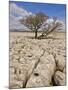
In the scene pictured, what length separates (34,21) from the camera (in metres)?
2.20

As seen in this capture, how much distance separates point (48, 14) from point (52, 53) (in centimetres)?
42

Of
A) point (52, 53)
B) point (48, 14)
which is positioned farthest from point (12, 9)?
point (52, 53)

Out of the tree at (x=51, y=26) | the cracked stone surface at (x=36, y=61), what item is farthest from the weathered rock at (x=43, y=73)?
the tree at (x=51, y=26)

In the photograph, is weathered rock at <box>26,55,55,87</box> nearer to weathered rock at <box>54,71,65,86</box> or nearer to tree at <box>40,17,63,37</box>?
weathered rock at <box>54,71,65,86</box>

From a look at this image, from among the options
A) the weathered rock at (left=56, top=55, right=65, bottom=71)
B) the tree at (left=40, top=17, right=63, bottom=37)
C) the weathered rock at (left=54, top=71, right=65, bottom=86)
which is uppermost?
the tree at (left=40, top=17, right=63, bottom=37)

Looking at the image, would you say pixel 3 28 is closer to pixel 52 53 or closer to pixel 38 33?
pixel 38 33

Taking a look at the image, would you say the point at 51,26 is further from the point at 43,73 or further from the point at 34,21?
the point at 43,73

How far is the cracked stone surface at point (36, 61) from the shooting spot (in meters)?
2.13

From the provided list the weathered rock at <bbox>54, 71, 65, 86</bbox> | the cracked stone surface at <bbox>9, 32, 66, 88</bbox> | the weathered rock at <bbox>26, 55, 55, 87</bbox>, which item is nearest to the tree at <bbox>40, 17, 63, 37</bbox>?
the cracked stone surface at <bbox>9, 32, 66, 88</bbox>

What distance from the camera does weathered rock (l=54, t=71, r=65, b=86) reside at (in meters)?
2.23

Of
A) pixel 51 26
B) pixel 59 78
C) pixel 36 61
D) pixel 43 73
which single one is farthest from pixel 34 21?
pixel 59 78

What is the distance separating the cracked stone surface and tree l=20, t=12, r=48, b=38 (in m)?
0.08

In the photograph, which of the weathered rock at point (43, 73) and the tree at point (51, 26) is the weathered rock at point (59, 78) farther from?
the tree at point (51, 26)

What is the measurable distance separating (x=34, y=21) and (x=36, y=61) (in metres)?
0.43
